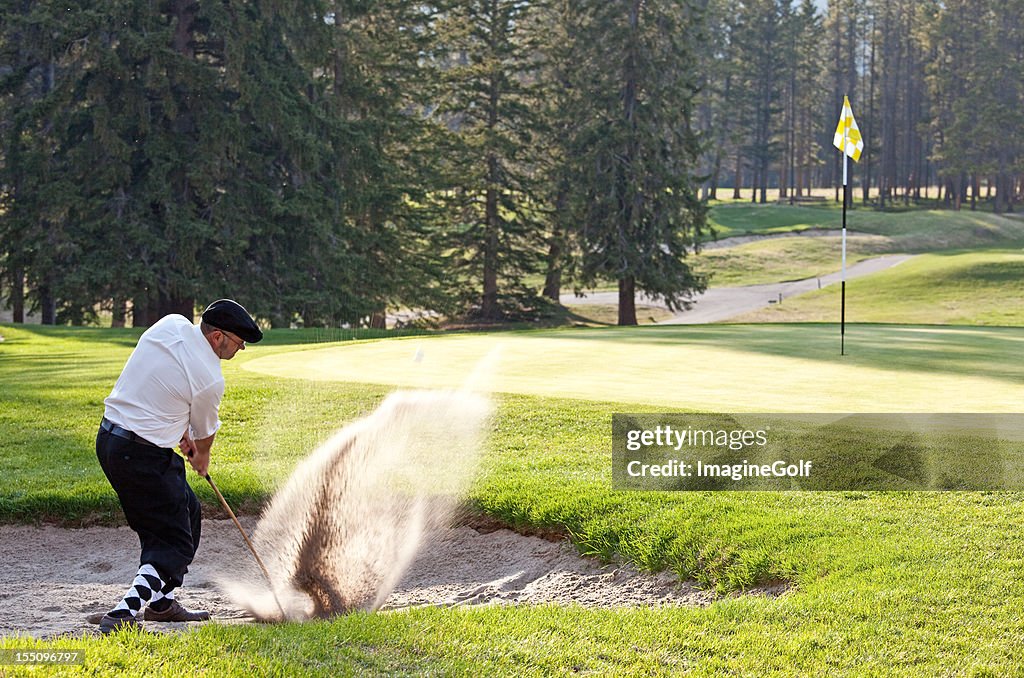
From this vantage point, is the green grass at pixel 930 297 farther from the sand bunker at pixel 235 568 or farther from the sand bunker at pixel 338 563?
the sand bunker at pixel 235 568

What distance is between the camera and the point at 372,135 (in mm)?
34406

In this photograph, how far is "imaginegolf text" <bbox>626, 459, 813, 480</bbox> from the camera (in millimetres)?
7953

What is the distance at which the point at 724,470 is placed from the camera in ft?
26.4

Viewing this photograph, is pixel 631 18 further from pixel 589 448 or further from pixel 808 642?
pixel 808 642

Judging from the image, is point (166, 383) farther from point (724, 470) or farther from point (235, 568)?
point (724, 470)

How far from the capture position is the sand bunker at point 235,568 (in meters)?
6.05

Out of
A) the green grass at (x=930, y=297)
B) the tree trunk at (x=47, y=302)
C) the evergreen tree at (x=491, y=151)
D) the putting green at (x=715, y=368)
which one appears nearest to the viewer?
Result: the putting green at (x=715, y=368)

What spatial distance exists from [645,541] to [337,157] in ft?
89.4

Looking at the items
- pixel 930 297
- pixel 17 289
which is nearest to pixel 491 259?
pixel 17 289

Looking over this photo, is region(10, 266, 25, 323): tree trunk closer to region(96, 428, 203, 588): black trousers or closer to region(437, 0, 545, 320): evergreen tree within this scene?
region(437, 0, 545, 320): evergreen tree

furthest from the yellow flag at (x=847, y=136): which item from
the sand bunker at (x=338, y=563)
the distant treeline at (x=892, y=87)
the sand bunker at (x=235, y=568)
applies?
the distant treeline at (x=892, y=87)

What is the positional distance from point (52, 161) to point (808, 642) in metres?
28.4

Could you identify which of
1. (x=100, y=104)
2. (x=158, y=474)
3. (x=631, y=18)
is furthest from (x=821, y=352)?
(x=631, y=18)

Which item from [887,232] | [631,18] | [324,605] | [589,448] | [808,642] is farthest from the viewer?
[887,232]
